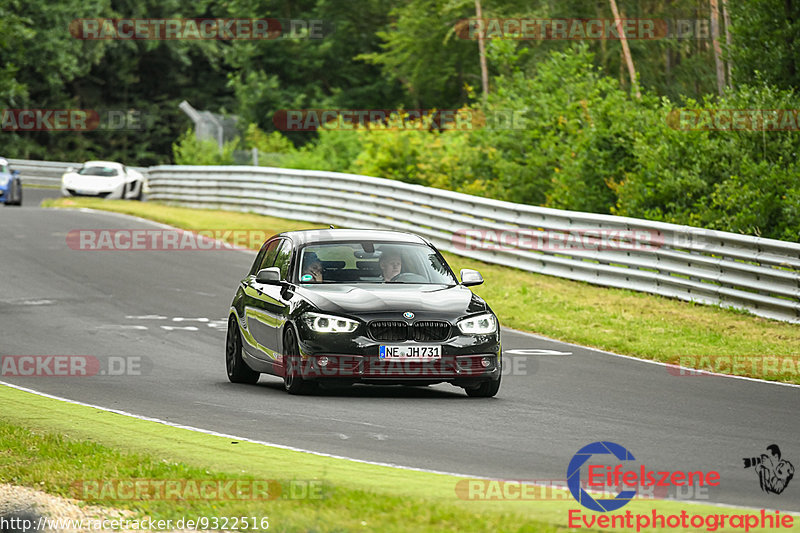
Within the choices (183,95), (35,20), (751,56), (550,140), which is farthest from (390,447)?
(183,95)

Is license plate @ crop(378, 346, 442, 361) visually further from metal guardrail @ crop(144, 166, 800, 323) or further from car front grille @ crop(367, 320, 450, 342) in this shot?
metal guardrail @ crop(144, 166, 800, 323)

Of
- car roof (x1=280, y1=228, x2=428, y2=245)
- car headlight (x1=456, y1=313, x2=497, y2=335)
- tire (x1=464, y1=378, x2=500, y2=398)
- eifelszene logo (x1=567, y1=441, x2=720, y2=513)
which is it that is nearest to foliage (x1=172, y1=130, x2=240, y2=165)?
car roof (x1=280, y1=228, x2=428, y2=245)

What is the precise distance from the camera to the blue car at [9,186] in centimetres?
4006

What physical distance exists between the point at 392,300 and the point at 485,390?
1285 mm

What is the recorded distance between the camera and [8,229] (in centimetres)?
2959

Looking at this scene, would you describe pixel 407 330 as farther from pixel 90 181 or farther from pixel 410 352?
pixel 90 181

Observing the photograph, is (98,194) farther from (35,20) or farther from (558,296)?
(558,296)

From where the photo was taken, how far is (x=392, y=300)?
1213cm

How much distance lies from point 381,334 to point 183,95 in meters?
58.3

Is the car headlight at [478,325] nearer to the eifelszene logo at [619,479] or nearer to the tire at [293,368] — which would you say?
the tire at [293,368]

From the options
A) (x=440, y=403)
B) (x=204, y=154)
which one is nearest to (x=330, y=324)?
(x=440, y=403)

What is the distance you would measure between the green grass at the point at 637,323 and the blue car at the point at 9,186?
20.4 meters

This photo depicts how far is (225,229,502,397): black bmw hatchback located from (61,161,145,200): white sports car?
30309 mm

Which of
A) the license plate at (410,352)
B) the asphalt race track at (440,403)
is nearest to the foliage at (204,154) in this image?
the asphalt race track at (440,403)
